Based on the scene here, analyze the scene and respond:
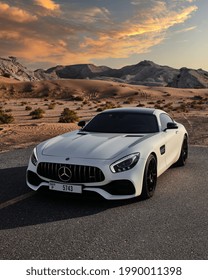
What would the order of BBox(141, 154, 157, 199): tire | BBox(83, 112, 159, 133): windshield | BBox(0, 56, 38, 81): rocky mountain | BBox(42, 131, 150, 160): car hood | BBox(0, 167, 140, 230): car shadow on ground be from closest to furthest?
1. BBox(0, 167, 140, 230): car shadow on ground
2. BBox(42, 131, 150, 160): car hood
3. BBox(141, 154, 157, 199): tire
4. BBox(83, 112, 159, 133): windshield
5. BBox(0, 56, 38, 81): rocky mountain

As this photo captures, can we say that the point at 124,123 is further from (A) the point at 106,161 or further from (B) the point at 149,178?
(A) the point at 106,161

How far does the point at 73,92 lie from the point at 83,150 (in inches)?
2526

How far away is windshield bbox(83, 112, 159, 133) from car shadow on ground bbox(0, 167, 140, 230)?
163 cm

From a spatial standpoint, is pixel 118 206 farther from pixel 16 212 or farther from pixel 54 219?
pixel 16 212

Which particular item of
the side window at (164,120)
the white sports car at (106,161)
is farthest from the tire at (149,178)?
the side window at (164,120)

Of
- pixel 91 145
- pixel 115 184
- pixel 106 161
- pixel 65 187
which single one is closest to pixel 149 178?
pixel 115 184

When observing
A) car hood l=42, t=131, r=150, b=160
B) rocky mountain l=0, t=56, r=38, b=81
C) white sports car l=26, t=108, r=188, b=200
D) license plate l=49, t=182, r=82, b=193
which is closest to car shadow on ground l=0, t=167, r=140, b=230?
license plate l=49, t=182, r=82, b=193

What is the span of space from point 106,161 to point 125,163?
0.33 m

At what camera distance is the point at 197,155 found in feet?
33.6

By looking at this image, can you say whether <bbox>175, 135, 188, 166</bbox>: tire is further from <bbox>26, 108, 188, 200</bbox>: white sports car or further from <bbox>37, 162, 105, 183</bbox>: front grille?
<bbox>37, 162, 105, 183</bbox>: front grille

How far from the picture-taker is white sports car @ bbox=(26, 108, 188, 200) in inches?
217

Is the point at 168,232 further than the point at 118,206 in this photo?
No

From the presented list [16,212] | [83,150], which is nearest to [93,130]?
[83,150]
